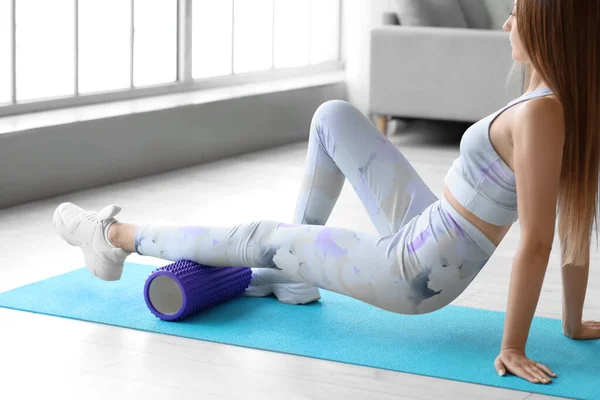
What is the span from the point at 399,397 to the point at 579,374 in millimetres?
420

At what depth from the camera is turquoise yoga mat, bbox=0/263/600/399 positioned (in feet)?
6.97

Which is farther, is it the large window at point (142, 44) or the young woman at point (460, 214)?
the large window at point (142, 44)

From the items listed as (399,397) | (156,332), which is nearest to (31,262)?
(156,332)

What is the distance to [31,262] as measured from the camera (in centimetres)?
299

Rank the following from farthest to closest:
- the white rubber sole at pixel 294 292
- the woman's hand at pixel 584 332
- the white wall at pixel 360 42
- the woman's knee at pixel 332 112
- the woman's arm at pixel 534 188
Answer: the white wall at pixel 360 42 < the white rubber sole at pixel 294 292 < the woman's knee at pixel 332 112 < the woman's hand at pixel 584 332 < the woman's arm at pixel 534 188

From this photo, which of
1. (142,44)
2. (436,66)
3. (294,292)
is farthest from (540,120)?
(436,66)

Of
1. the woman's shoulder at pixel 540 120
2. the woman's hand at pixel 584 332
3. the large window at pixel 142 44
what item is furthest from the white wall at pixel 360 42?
the woman's shoulder at pixel 540 120

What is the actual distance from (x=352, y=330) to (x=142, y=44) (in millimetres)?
3037

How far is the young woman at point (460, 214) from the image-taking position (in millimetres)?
1934

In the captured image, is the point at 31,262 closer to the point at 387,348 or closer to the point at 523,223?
the point at 387,348

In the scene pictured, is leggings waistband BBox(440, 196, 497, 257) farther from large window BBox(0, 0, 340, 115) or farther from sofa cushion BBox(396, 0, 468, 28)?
sofa cushion BBox(396, 0, 468, 28)

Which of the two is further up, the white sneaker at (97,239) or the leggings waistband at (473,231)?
the leggings waistband at (473,231)

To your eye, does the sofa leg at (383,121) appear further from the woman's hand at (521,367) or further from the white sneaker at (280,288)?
the woman's hand at (521,367)

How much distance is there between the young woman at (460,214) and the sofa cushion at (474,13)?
3790 millimetres
